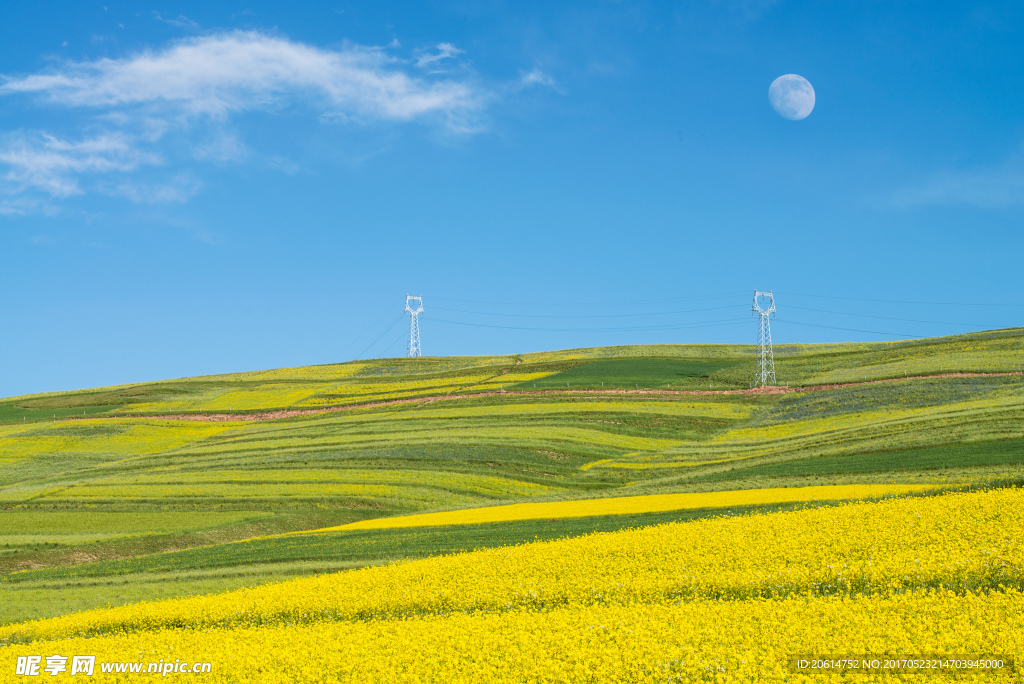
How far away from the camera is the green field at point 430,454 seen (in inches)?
1280

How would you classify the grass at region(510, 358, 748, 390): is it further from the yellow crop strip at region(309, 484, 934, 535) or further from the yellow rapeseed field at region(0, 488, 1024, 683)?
the yellow rapeseed field at region(0, 488, 1024, 683)

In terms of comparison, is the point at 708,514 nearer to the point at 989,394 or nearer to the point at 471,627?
the point at 471,627

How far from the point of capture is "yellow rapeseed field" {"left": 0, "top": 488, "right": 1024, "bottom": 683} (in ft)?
41.1

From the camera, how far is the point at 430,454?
56.8 m

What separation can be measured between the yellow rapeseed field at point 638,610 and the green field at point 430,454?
19.0ft

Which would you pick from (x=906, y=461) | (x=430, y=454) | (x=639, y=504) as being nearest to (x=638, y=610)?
(x=639, y=504)

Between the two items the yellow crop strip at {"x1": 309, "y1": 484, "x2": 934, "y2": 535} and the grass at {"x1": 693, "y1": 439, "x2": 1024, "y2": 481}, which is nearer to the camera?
the yellow crop strip at {"x1": 309, "y1": 484, "x2": 934, "y2": 535}

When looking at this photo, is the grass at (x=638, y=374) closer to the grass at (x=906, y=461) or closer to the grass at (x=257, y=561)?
the grass at (x=906, y=461)

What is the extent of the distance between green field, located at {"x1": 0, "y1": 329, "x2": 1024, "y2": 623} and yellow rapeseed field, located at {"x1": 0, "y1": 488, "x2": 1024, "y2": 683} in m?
5.79

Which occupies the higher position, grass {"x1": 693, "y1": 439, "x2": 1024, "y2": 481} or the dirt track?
the dirt track

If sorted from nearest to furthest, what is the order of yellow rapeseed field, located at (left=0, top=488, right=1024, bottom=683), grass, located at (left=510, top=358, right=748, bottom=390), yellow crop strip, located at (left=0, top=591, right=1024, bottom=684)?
1. yellow crop strip, located at (left=0, top=591, right=1024, bottom=684)
2. yellow rapeseed field, located at (left=0, top=488, right=1024, bottom=683)
3. grass, located at (left=510, top=358, right=748, bottom=390)

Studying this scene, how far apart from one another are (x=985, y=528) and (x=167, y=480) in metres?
50.4

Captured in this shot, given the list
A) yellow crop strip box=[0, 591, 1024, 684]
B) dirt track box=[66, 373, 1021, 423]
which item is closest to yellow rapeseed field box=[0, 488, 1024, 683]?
yellow crop strip box=[0, 591, 1024, 684]

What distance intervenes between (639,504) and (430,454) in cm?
2333
